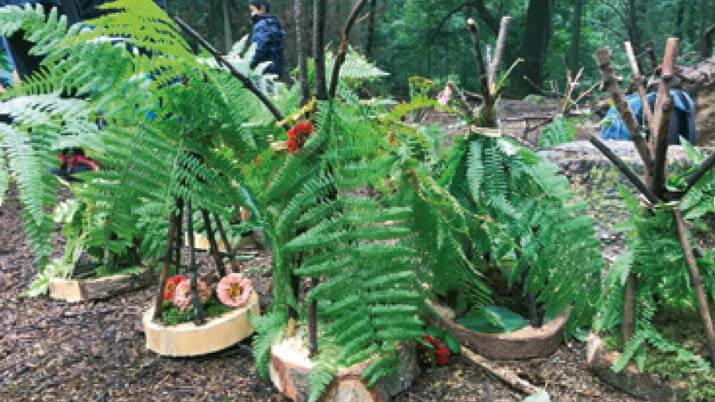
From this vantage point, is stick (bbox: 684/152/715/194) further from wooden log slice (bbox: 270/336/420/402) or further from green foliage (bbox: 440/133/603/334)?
wooden log slice (bbox: 270/336/420/402)

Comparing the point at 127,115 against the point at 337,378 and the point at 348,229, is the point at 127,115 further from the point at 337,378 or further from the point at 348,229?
the point at 337,378

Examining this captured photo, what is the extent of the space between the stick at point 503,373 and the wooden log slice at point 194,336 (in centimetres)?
100

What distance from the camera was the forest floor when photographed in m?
2.13

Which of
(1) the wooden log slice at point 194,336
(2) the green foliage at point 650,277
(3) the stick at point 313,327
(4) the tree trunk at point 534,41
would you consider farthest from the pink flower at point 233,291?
(4) the tree trunk at point 534,41

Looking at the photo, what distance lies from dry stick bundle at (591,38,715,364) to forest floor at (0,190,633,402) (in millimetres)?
408

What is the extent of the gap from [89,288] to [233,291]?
1.15 metres

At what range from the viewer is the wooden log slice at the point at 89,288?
3.05 m

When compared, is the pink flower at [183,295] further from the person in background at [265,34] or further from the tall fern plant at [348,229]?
the person in background at [265,34]

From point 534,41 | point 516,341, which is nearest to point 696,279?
point 516,341

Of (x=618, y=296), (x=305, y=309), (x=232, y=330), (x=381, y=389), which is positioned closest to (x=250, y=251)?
(x=232, y=330)

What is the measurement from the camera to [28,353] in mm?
2580

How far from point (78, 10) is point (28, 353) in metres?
1.81

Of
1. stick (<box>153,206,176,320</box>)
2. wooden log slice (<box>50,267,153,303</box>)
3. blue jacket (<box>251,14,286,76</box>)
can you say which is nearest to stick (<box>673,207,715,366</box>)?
stick (<box>153,206,176,320</box>)

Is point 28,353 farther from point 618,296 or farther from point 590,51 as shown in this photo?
point 590,51
